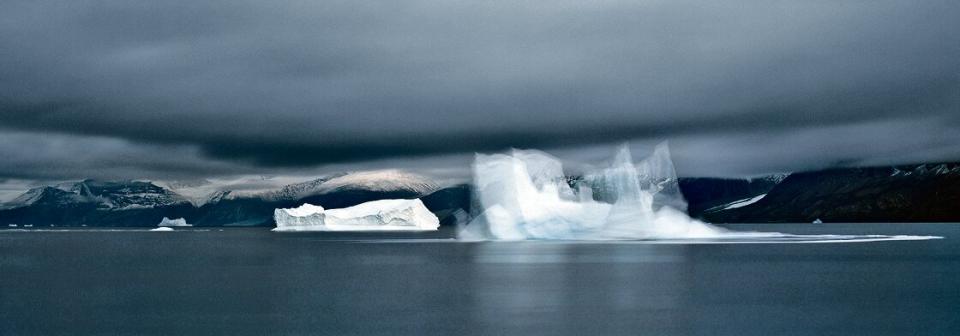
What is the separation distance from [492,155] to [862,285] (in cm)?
4709

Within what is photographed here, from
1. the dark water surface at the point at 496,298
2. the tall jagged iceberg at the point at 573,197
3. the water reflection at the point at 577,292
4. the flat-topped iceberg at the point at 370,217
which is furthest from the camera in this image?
the flat-topped iceberg at the point at 370,217

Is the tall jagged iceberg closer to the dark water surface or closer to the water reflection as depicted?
the water reflection

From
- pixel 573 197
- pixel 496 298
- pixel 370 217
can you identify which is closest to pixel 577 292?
pixel 496 298

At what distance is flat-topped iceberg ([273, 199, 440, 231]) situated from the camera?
15550cm

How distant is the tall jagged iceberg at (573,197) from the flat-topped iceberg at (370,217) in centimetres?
6521

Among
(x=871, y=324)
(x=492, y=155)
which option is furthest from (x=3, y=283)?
(x=492, y=155)

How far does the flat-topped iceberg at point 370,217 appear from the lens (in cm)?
15550

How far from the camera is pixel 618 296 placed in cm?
3444

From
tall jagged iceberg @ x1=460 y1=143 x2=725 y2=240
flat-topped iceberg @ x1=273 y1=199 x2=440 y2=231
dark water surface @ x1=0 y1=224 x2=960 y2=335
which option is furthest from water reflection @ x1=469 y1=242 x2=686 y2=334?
flat-topped iceberg @ x1=273 y1=199 x2=440 y2=231

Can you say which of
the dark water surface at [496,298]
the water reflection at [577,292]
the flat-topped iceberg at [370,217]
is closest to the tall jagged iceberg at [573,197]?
the water reflection at [577,292]

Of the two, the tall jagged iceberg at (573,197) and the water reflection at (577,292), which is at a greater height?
the tall jagged iceberg at (573,197)

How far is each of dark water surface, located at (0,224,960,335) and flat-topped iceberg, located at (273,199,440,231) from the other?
97.5 metres

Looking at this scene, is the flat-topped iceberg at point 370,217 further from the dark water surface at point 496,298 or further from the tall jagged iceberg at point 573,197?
the dark water surface at point 496,298

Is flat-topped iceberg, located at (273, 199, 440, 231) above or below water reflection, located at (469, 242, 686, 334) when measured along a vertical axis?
above
